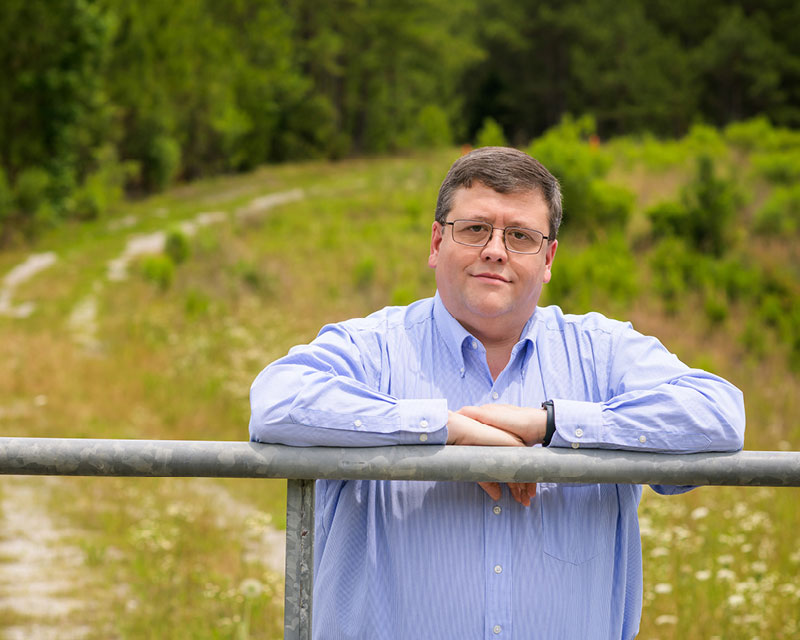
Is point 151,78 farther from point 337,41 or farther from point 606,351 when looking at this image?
point 606,351

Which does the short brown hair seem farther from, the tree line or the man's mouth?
the tree line

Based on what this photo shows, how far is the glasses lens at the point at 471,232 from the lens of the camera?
7.21ft

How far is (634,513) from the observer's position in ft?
6.73

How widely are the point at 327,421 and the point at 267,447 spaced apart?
0.19m

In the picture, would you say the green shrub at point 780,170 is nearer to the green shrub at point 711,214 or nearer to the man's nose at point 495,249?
the green shrub at point 711,214

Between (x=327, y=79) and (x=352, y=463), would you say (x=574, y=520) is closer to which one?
(x=352, y=463)

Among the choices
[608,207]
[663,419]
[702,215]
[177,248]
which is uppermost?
[608,207]

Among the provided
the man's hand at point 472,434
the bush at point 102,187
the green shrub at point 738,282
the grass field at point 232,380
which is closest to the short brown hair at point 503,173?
the man's hand at point 472,434

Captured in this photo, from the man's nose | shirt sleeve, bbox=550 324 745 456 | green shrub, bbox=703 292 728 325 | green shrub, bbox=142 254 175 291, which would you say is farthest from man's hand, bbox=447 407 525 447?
green shrub, bbox=142 254 175 291

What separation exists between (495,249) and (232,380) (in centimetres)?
766

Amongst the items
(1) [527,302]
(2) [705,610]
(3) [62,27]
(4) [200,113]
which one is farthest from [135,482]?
(4) [200,113]

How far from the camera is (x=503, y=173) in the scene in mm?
2145

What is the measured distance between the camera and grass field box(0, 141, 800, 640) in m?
4.38

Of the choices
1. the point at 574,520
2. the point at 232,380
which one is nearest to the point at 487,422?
the point at 574,520
